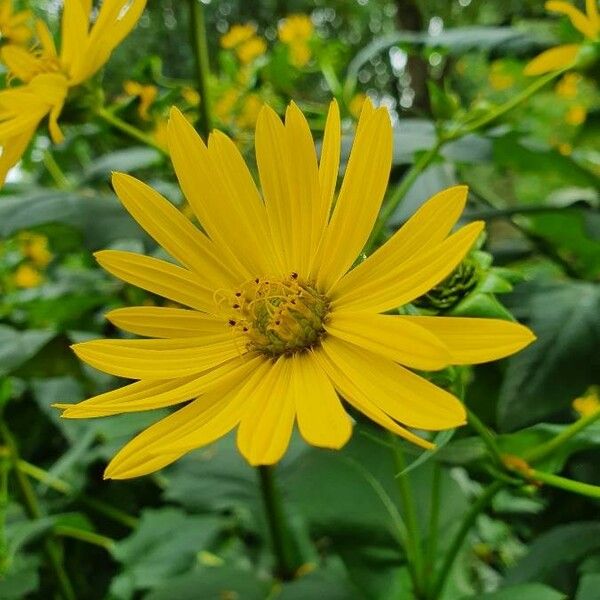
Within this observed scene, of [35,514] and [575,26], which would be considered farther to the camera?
[35,514]

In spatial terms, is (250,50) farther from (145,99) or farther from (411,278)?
(411,278)

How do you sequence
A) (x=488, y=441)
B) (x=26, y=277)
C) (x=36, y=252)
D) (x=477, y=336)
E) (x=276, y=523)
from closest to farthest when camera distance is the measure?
1. (x=477, y=336)
2. (x=488, y=441)
3. (x=276, y=523)
4. (x=36, y=252)
5. (x=26, y=277)

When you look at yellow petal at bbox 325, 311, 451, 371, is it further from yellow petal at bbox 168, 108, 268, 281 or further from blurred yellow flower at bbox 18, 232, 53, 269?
blurred yellow flower at bbox 18, 232, 53, 269

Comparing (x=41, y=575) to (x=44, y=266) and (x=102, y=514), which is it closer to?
(x=102, y=514)

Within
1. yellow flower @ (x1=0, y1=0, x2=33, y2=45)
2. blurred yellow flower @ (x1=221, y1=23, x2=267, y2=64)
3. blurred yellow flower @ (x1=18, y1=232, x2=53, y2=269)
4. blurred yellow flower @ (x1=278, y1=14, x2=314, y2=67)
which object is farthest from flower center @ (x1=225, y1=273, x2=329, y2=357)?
blurred yellow flower @ (x1=18, y1=232, x2=53, y2=269)

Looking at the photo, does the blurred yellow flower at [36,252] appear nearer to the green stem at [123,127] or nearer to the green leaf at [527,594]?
the green stem at [123,127]

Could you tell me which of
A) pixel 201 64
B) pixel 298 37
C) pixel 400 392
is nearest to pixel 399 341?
A: pixel 400 392
